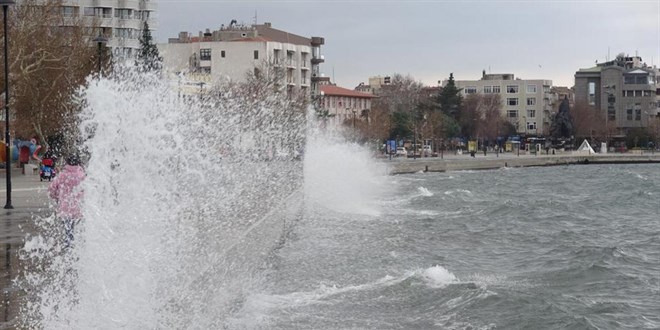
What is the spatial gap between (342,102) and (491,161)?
1539 inches

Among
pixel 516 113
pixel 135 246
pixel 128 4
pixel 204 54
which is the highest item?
pixel 128 4

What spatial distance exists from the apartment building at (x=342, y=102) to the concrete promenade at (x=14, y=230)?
281 feet

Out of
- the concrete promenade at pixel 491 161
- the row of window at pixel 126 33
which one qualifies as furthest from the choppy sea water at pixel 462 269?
the row of window at pixel 126 33

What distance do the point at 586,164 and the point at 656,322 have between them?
3459 inches

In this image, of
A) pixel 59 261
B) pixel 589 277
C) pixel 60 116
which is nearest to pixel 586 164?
pixel 60 116

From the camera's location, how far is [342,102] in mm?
123312

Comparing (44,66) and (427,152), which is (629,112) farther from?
(44,66)

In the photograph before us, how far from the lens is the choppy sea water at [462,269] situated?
14781mm

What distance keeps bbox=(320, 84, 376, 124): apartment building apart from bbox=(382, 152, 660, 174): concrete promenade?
24203mm

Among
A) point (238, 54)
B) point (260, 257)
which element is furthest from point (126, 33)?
point (260, 257)

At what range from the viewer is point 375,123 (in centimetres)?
10106

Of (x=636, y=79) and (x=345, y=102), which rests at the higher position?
(x=636, y=79)

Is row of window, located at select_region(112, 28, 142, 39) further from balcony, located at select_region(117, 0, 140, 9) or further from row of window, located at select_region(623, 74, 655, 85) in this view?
row of window, located at select_region(623, 74, 655, 85)

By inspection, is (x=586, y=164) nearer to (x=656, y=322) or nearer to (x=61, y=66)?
(x=61, y=66)
